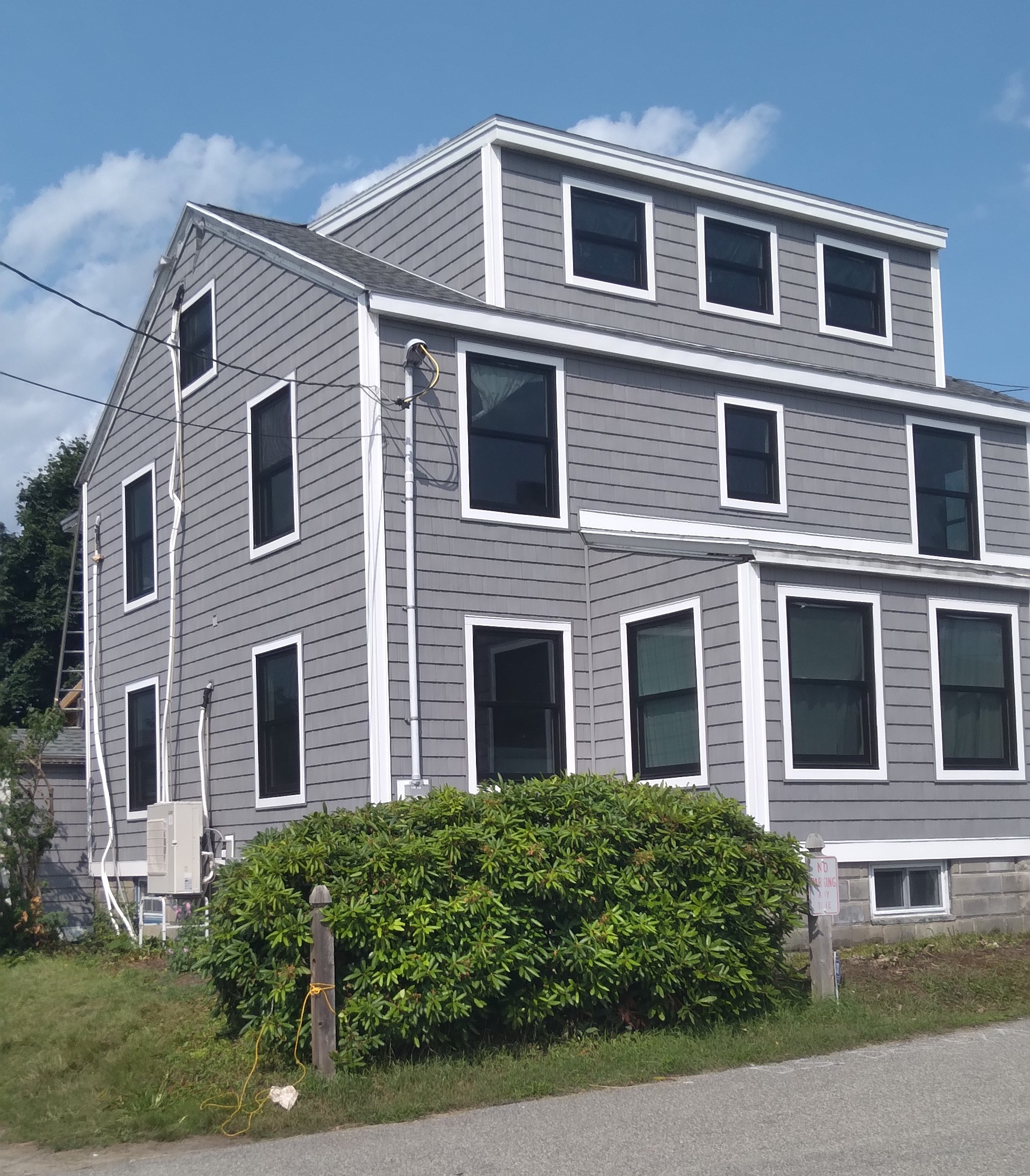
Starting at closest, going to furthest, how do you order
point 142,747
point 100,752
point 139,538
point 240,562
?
1. point 240,562
2. point 142,747
3. point 139,538
4. point 100,752

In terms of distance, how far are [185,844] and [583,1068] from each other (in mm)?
7933

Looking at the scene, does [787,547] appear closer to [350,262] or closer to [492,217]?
[492,217]

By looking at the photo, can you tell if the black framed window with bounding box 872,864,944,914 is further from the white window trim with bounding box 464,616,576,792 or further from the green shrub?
the green shrub

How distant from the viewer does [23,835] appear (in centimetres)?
1681

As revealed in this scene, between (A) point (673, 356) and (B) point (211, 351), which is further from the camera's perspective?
(B) point (211, 351)

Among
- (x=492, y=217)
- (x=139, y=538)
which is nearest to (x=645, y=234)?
(x=492, y=217)

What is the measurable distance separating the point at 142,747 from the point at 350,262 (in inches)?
264

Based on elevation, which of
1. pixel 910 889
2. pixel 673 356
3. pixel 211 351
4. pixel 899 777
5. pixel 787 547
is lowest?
pixel 910 889

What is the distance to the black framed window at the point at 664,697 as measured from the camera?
13.0 meters

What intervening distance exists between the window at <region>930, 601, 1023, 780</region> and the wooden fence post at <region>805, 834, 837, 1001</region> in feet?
12.3

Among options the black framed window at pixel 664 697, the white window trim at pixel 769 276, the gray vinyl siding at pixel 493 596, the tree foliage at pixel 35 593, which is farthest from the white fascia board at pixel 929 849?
the tree foliage at pixel 35 593

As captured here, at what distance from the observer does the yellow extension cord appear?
25.4 feet

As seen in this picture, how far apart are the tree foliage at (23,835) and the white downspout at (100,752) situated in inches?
24.3

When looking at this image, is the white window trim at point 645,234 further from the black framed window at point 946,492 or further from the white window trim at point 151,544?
the white window trim at point 151,544
